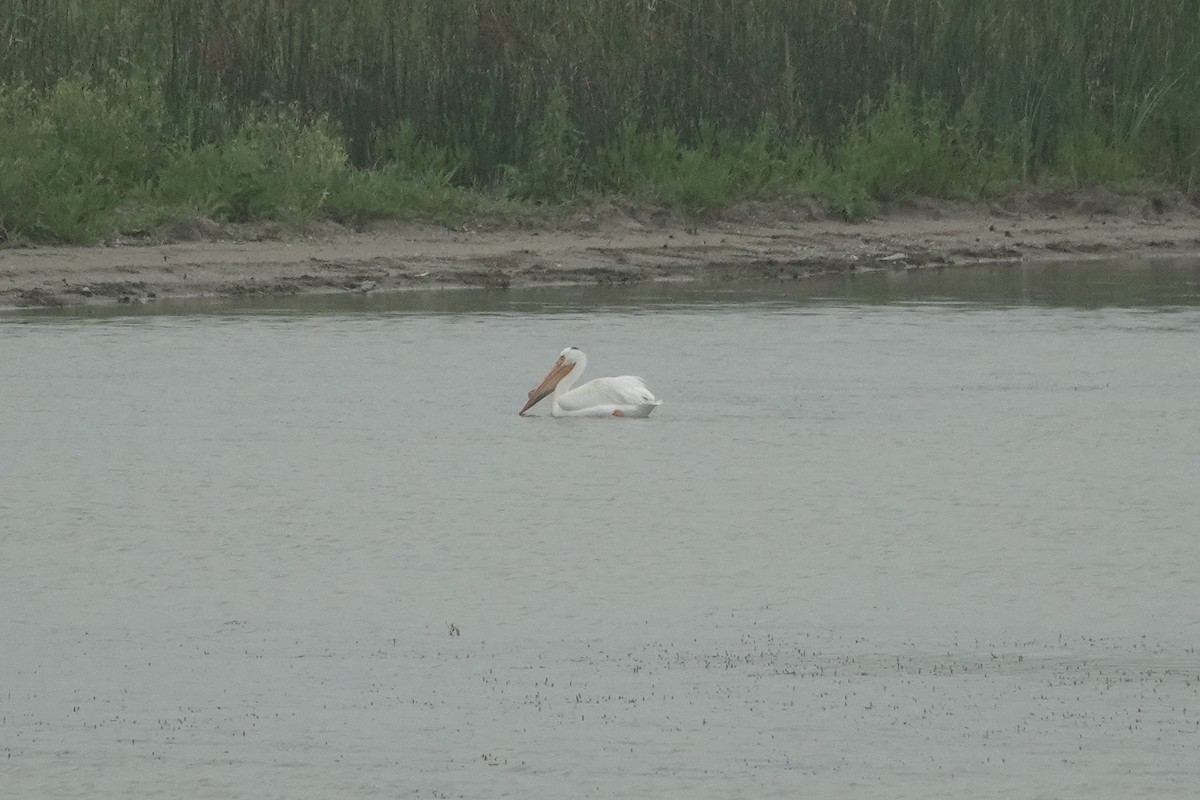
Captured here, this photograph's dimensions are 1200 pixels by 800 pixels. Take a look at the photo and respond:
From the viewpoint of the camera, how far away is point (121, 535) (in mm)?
9344

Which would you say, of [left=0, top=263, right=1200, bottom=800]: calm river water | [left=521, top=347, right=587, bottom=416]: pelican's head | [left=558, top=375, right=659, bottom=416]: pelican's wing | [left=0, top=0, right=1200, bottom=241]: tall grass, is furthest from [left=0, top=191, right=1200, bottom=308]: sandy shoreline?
[left=558, top=375, right=659, bottom=416]: pelican's wing

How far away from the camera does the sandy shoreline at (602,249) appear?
17.2 meters

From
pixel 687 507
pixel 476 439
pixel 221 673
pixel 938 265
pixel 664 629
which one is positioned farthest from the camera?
pixel 938 265

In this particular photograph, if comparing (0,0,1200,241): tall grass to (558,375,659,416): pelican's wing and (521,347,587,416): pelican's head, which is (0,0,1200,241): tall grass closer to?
(521,347,587,416): pelican's head

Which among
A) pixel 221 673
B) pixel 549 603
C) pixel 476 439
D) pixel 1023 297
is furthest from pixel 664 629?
pixel 1023 297

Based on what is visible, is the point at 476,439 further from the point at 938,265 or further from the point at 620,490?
the point at 938,265

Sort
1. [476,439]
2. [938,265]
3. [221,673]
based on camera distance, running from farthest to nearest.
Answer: [938,265], [476,439], [221,673]

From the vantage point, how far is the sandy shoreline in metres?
17.2

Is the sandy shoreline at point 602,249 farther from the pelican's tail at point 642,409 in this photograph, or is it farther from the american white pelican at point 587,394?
the pelican's tail at point 642,409

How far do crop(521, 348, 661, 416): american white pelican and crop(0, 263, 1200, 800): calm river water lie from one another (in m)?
0.09

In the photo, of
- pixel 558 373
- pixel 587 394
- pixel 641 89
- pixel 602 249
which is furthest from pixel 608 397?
pixel 641 89

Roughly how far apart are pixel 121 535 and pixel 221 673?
2.21 m

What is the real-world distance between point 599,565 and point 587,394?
3.87m

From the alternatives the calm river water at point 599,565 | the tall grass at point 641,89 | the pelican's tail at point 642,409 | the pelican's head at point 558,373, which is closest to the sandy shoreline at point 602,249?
the tall grass at point 641,89
